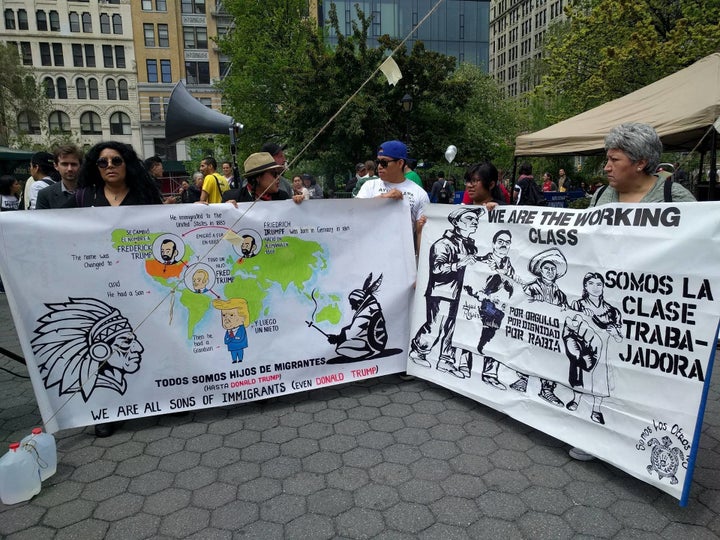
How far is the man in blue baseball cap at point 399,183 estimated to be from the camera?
4.11 m

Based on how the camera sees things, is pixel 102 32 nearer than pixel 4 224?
No

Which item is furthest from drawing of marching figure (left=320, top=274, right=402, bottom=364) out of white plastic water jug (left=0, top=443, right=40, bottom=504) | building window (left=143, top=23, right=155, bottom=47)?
building window (left=143, top=23, right=155, bottom=47)

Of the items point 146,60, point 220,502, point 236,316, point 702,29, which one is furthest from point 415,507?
point 146,60

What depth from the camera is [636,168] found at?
9.55 feet

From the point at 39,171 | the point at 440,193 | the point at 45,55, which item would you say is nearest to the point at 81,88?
the point at 45,55

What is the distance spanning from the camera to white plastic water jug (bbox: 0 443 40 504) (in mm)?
2488

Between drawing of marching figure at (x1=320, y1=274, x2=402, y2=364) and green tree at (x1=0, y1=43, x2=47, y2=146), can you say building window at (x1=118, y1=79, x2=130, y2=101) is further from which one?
drawing of marching figure at (x1=320, y1=274, x2=402, y2=364)

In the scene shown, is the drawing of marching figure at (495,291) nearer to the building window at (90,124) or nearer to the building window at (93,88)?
the building window at (90,124)

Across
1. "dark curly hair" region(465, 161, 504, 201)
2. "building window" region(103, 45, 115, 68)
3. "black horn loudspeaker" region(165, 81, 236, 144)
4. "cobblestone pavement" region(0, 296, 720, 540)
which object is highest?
"building window" region(103, 45, 115, 68)

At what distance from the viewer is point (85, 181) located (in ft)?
11.5

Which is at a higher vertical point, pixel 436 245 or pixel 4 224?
pixel 4 224

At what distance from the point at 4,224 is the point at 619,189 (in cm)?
378

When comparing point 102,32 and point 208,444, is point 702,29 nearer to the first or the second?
point 208,444

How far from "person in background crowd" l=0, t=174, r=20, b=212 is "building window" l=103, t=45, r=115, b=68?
2165 inches
